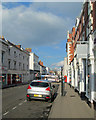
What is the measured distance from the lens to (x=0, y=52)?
104 feet

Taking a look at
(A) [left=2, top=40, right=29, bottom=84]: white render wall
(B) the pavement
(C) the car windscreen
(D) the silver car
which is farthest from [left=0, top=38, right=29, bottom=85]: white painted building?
(B) the pavement

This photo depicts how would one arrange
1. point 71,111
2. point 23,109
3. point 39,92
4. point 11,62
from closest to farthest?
point 71,111, point 23,109, point 39,92, point 11,62

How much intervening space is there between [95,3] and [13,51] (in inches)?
1363

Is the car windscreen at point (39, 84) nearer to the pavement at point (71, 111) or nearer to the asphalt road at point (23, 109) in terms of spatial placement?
the asphalt road at point (23, 109)

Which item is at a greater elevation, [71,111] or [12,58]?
[12,58]

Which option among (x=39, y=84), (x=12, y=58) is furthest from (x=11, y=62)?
(x=39, y=84)

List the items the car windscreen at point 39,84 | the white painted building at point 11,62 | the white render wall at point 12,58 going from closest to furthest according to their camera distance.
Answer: the car windscreen at point 39,84
the white painted building at point 11,62
the white render wall at point 12,58

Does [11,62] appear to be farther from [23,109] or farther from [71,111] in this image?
[71,111]

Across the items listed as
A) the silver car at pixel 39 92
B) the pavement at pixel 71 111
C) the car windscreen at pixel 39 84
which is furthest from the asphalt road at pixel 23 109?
the car windscreen at pixel 39 84

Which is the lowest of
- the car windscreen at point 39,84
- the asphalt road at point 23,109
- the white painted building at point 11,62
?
the asphalt road at point 23,109

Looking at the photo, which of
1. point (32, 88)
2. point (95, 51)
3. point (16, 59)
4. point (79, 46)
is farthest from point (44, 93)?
point (16, 59)

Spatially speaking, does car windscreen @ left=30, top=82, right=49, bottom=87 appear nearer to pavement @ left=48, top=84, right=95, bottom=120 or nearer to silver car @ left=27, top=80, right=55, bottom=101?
silver car @ left=27, top=80, right=55, bottom=101

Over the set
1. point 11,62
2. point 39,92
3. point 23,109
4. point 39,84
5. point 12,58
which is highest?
point 12,58

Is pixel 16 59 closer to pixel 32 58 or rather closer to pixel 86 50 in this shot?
pixel 32 58
